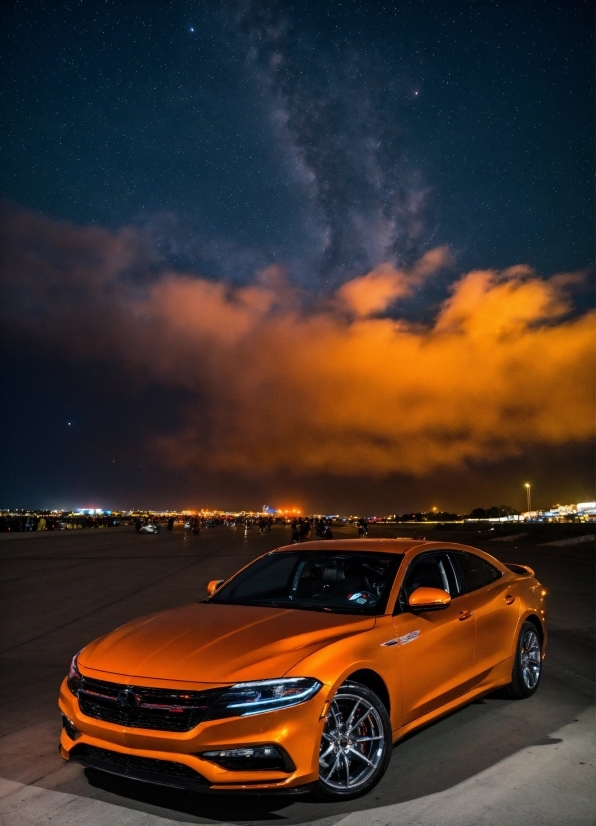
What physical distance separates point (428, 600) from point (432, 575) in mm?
881

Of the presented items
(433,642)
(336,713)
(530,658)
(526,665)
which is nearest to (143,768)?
(336,713)

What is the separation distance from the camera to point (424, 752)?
5.35 meters

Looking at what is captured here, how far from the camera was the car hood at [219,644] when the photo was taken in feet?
13.8

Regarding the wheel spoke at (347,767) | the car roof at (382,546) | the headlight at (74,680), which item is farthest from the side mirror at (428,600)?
the headlight at (74,680)

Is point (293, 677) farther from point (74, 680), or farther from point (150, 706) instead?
point (74, 680)

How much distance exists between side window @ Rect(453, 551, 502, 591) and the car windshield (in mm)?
692

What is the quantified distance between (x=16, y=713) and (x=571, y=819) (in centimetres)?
442

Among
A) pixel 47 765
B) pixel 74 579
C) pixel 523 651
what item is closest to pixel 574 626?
pixel 523 651

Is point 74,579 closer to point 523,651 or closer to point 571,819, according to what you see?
point 523,651

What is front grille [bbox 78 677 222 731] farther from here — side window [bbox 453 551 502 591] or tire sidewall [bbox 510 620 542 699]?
tire sidewall [bbox 510 620 542 699]

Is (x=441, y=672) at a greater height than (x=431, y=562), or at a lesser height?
lesser

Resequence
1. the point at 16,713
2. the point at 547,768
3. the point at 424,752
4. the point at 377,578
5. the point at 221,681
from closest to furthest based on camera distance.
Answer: the point at 221,681 < the point at 547,768 < the point at 424,752 < the point at 377,578 < the point at 16,713

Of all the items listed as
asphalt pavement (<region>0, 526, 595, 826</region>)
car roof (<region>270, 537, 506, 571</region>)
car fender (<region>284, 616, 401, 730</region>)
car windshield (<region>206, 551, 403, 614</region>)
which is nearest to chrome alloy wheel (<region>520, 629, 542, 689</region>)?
asphalt pavement (<region>0, 526, 595, 826</region>)

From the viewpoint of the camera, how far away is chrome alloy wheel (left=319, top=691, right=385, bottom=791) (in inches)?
171
